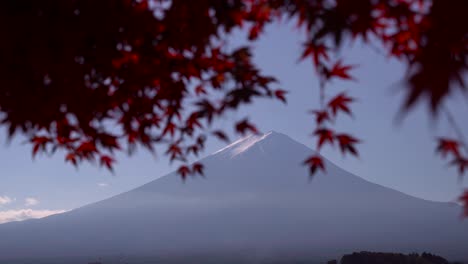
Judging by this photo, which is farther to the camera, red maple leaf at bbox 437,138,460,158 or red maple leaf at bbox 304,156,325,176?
red maple leaf at bbox 304,156,325,176

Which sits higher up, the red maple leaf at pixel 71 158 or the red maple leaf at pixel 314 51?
the red maple leaf at pixel 314 51

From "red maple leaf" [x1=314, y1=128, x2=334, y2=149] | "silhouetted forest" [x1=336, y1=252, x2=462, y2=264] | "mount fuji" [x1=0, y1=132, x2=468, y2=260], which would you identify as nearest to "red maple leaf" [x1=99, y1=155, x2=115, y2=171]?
"red maple leaf" [x1=314, y1=128, x2=334, y2=149]

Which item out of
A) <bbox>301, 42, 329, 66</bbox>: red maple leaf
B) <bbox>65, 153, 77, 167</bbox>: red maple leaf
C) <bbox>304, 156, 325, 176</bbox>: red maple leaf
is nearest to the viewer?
<bbox>301, 42, 329, 66</bbox>: red maple leaf

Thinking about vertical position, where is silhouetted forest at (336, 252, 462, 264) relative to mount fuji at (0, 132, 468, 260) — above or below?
below

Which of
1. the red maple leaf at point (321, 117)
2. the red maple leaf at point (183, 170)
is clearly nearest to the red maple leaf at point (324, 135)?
the red maple leaf at point (321, 117)

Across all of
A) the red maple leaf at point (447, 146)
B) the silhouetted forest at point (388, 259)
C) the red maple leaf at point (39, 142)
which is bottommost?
the silhouetted forest at point (388, 259)

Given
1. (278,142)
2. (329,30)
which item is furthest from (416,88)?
(278,142)

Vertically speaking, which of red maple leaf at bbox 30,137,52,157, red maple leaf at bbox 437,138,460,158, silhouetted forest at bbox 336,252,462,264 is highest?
red maple leaf at bbox 30,137,52,157

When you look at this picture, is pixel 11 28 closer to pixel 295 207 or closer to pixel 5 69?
pixel 5 69

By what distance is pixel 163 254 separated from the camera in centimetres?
14950

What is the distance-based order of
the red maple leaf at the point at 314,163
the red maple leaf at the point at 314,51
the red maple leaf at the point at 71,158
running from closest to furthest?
the red maple leaf at the point at 314,51, the red maple leaf at the point at 314,163, the red maple leaf at the point at 71,158

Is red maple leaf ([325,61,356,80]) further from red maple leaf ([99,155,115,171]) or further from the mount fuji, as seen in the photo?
the mount fuji

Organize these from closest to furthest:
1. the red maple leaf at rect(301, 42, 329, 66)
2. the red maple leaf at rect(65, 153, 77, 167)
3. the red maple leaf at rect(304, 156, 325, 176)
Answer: the red maple leaf at rect(301, 42, 329, 66), the red maple leaf at rect(304, 156, 325, 176), the red maple leaf at rect(65, 153, 77, 167)

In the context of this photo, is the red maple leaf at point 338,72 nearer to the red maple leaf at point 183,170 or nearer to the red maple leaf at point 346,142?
the red maple leaf at point 346,142
